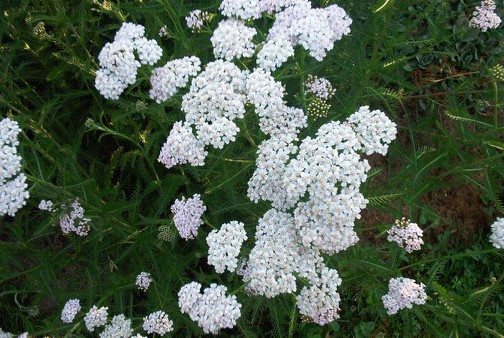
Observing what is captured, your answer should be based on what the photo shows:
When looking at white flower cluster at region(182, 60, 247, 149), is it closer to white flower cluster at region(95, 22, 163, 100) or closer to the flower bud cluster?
white flower cluster at region(95, 22, 163, 100)

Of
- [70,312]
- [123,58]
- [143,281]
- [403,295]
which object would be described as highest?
[123,58]

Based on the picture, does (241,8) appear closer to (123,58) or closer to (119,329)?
(123,58)

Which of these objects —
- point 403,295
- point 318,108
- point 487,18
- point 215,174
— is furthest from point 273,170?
point 487,18

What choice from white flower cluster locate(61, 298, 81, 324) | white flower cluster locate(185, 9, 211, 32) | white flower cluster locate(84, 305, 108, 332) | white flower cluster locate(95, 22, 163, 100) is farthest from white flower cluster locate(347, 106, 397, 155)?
white flower cluster locate(61, 298, 81, 324)

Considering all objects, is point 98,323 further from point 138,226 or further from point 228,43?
point 228,43

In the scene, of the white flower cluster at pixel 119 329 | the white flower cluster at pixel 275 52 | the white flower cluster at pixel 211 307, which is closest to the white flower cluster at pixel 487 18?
the white flower cluster at pixel 275 52
